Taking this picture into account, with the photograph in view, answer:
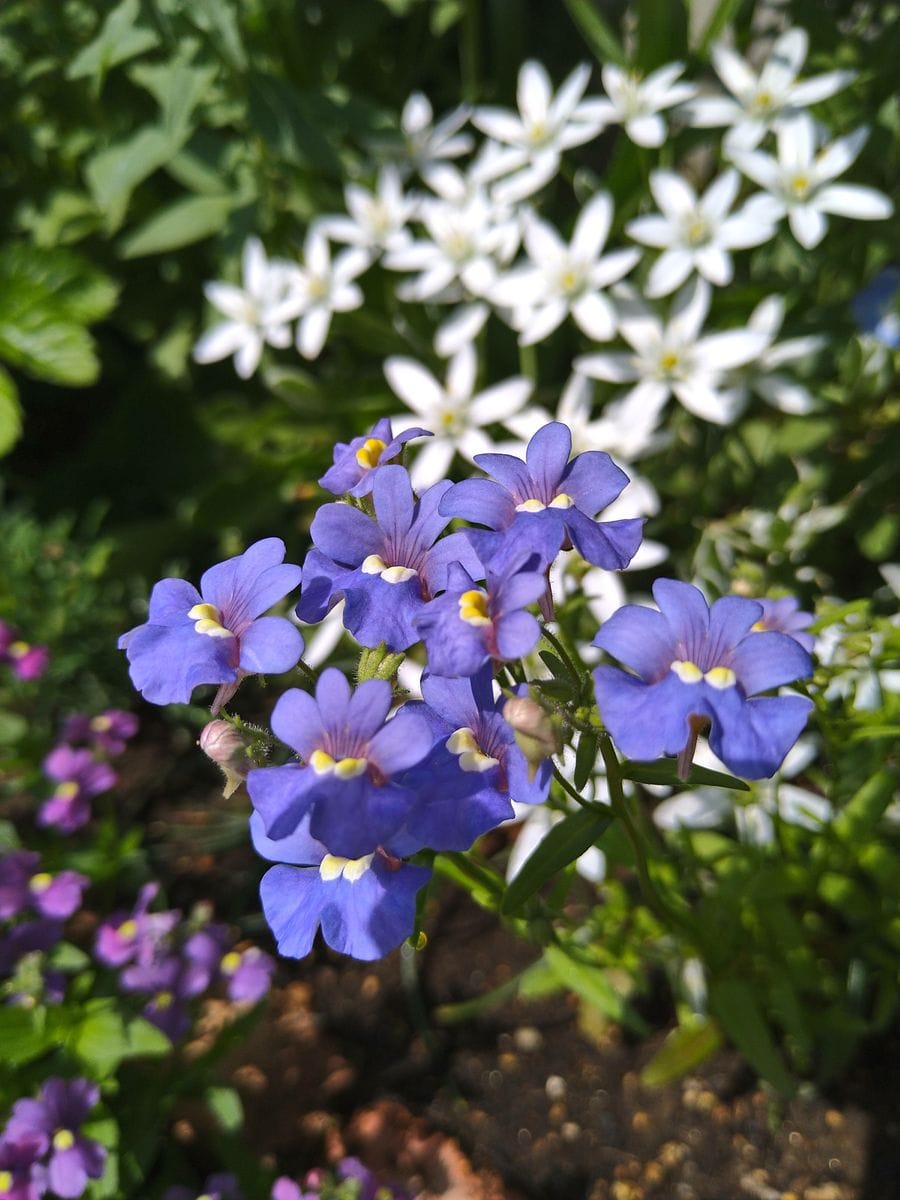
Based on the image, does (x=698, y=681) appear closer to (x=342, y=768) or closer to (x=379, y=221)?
(x=342, y=768)

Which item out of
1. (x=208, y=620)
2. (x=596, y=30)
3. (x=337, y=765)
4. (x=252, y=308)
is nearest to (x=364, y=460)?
(x=208, y=620)

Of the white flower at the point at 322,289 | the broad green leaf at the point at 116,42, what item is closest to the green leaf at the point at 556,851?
the white flower at the point at 322,289

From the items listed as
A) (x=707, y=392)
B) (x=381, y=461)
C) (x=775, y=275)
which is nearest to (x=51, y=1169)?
(x=381, y=461)

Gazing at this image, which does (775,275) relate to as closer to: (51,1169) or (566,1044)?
(566,1044)

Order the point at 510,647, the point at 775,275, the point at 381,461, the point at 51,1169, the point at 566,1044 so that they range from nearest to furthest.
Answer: the point at 510,647 → the point at 381,461 → the point at 51,1169 → the point at 566,1044 → the point at 775,275

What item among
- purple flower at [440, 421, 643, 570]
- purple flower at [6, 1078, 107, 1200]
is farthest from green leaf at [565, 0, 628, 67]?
purple flower at [6, 1078, 107, 1200]

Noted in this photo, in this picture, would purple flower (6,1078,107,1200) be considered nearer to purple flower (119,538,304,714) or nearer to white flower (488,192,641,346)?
purple flower (119,538,304,714)

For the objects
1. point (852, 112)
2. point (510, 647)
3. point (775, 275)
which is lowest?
point (775, 275)
